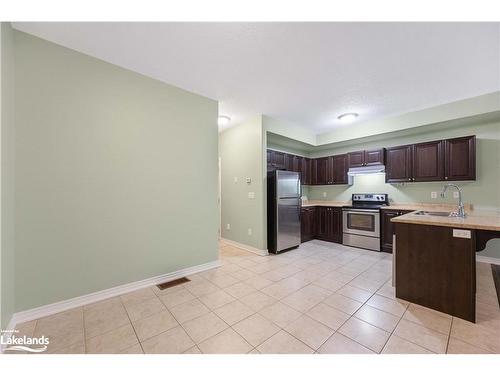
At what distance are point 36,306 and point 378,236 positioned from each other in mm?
5077

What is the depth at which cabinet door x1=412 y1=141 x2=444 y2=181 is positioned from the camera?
11.6ft

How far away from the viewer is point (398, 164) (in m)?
4.02

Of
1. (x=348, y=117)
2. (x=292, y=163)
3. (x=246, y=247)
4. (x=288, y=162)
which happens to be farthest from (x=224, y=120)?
(x=246, y=247)

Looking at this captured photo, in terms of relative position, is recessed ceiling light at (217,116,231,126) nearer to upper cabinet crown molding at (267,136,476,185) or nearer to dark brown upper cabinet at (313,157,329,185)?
upper cabinet crown molding at (267,136,476,185)

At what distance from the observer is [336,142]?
15.7 ft

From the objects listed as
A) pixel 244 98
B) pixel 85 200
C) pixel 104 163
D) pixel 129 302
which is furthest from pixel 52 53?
pixel 129 302

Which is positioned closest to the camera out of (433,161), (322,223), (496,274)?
(496,274)

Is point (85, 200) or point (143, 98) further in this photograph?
point (143, 98)

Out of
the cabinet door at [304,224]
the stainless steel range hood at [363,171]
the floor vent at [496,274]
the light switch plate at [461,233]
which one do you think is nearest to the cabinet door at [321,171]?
the stainless steel range hood at [363,171]

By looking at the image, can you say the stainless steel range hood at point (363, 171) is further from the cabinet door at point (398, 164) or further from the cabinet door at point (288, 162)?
the cabinet door at point (288, 162)

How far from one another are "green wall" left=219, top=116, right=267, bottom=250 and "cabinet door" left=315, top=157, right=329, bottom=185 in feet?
7.22

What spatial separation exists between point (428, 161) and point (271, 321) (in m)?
4.07

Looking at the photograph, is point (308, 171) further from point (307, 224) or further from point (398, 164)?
point (398, 164)
